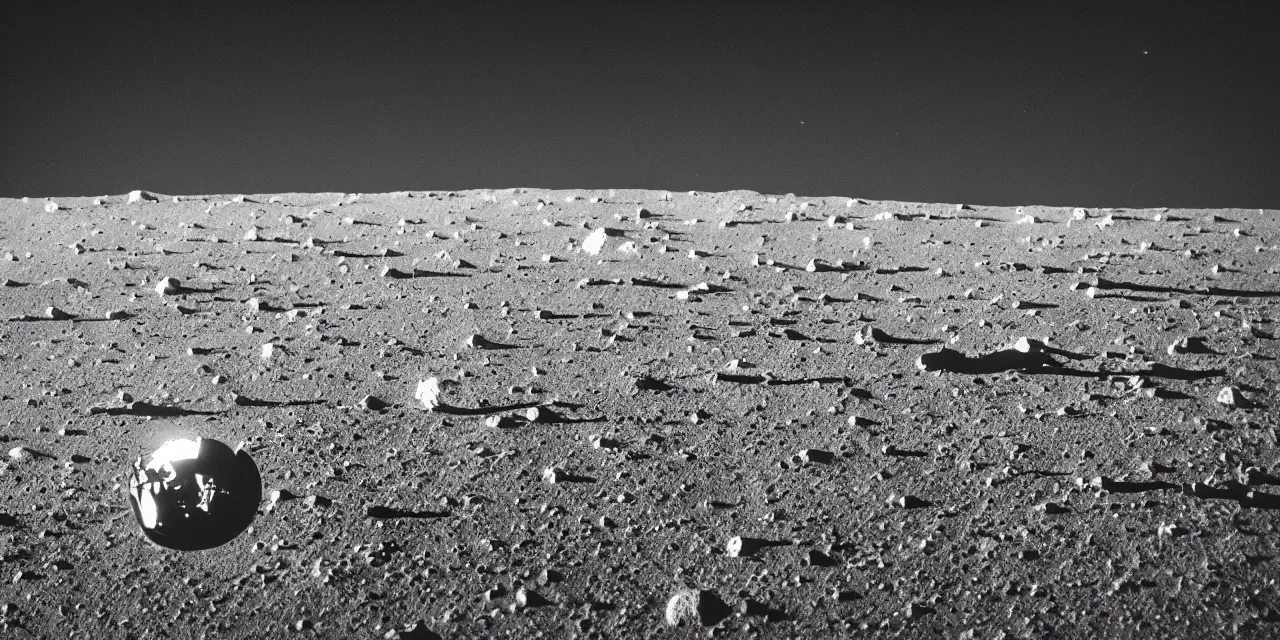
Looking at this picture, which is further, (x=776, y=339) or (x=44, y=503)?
(x=776, y=339)

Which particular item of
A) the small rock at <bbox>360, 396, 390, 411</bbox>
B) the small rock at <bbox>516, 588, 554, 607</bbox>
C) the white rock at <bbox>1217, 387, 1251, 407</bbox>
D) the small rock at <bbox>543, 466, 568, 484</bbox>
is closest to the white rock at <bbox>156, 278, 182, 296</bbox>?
the small rock at <bbox>360, 396, 390, 411</bbox>

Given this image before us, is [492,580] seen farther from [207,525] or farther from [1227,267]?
[1227,267]

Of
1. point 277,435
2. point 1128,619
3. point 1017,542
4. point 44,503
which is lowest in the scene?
point 1128,619

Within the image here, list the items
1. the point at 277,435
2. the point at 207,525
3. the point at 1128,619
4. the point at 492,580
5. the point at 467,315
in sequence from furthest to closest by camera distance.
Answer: the point at 467,315 → the point at 277,435 → the point at 207,525 → the point at 492,580 → the point at 1128,619

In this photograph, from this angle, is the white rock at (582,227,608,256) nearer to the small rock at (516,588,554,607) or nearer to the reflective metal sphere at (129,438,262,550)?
the reflective metal sphere at (129,438,262,550)

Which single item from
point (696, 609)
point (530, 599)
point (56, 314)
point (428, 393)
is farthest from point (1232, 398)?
point (56, 314)

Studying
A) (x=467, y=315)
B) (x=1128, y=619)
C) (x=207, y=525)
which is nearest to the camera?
(x=1128, y=619)

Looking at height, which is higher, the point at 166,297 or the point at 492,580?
the point at 166,297

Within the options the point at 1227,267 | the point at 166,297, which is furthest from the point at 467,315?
the point at 1227,267
